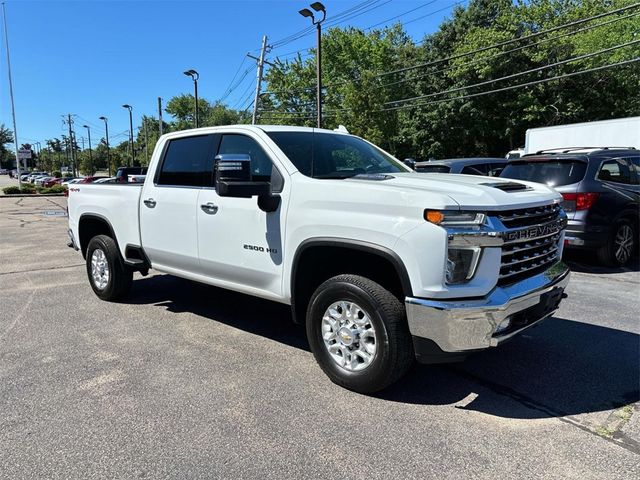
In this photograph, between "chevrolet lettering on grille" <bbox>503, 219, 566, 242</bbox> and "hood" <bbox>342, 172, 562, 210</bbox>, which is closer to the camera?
"hood" <bbox>342, 172, 562, 210</bbox>

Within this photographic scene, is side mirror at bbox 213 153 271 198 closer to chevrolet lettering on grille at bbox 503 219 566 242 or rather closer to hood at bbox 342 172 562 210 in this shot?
hood at bbox 342 172 562 210

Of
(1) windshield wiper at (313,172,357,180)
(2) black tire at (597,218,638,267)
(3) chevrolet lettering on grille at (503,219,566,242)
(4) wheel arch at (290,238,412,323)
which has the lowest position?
(2) black tire at (597,218,638,267)

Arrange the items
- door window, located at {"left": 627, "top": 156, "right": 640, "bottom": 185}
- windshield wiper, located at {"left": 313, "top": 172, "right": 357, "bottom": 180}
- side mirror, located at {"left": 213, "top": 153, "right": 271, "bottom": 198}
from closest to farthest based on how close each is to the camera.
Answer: side mirror, located at {"left": 213, "top": 153, "right": 271, "bottom": 198}, windshield wiper, located at {"left": 313, "top": 172, "right": 357, "bottom": 180}, door window, located at {"left": 627, "top": 156, "right": 640, "bottom": 185}

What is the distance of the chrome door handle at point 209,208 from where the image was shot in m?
4.36

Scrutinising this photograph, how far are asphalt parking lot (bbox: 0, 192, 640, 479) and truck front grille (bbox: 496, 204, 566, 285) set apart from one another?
91 centimetres

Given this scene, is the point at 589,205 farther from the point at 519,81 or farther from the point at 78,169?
the point at 78,169

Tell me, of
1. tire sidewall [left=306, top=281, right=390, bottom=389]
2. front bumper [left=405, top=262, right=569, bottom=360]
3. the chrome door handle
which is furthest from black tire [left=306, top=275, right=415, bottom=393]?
the chrome door handle

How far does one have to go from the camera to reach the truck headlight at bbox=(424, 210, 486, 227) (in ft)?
9.74

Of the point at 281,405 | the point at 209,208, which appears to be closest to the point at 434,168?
the point at 209,208

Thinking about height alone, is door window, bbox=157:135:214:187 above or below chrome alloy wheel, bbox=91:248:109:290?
above

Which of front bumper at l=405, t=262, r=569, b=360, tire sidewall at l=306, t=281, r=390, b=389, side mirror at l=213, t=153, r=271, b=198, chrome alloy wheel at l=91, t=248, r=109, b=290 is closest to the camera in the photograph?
front bumper at l=405, t=262, r=569, b=360

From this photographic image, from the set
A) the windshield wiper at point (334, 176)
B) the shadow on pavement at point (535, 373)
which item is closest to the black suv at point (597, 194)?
the shadow on pavement at point (535, 373)

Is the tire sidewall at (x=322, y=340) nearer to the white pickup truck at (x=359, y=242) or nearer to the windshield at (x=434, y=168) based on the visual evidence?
the white pickup truck at (x=359, y=242)

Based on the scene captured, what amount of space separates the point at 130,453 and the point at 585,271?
7.15m
